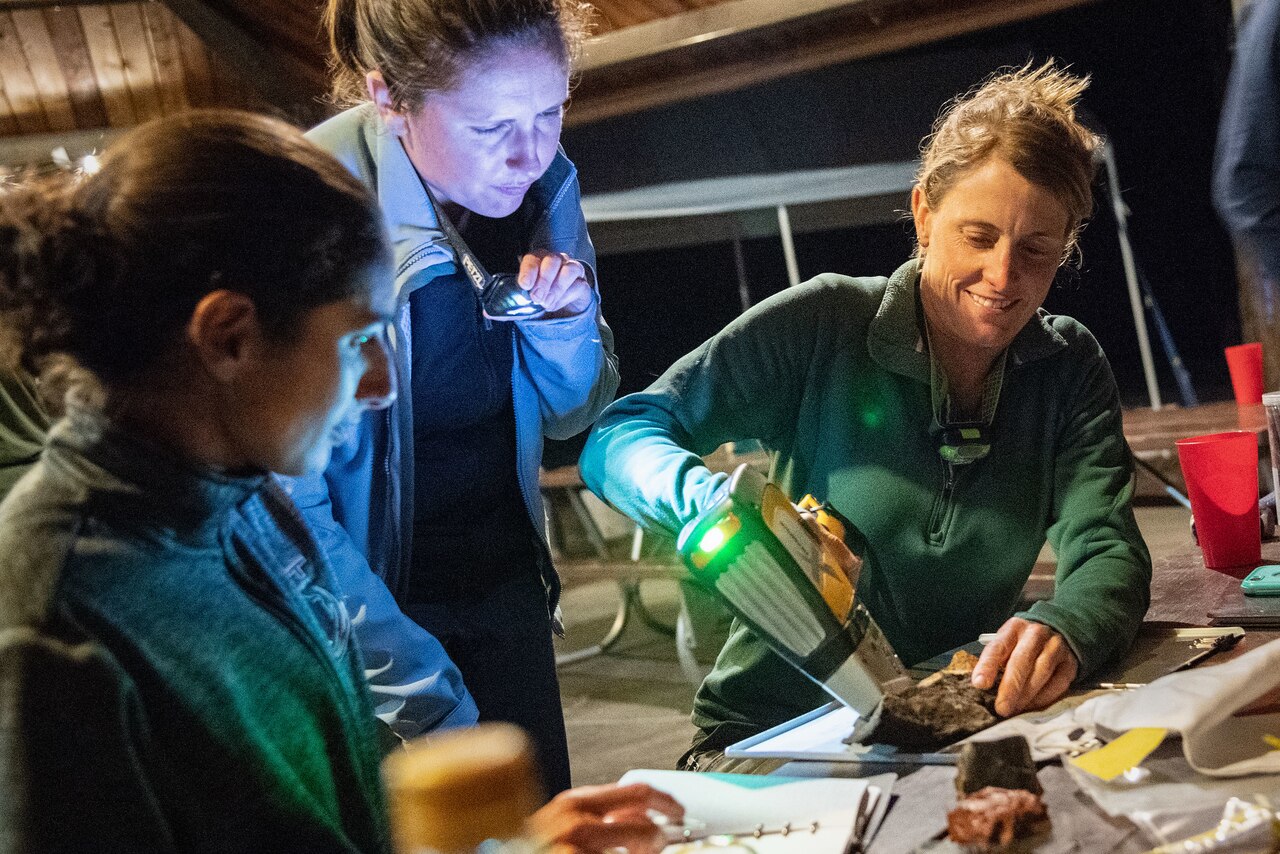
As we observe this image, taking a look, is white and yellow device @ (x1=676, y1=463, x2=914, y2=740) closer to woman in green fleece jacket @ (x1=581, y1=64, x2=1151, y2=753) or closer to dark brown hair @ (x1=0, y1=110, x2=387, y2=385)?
woman in green fleece jacket @ (x1=581, y1=64, x2=1151, y2=753)

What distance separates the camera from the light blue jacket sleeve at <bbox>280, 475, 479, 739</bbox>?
1496 mm

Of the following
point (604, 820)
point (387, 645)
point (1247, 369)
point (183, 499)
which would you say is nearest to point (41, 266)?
point (183, 499)

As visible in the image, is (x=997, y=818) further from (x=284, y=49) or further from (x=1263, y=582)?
(x=284, y=49)

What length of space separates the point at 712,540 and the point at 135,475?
624 millimetres

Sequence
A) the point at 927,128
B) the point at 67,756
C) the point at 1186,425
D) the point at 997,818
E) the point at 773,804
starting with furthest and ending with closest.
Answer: the point at 927,128
the point at 1186,425
the point at 773,804
the point at 997,818
the point at 67,756

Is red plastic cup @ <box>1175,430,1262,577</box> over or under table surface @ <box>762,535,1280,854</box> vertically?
under

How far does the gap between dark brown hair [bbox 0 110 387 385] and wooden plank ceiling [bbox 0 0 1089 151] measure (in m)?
4.93

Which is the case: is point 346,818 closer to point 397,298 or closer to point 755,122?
point 397,298

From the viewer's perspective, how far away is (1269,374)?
606cm

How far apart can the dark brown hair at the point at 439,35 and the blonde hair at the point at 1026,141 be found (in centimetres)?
60

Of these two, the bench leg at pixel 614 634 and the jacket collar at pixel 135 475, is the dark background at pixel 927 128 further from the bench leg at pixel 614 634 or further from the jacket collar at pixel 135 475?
the jacket collar at pixel 135 475

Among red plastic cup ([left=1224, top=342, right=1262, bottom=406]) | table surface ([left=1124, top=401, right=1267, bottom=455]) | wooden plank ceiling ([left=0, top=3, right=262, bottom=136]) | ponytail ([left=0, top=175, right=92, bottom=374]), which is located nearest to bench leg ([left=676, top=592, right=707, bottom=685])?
table surface ([left=1124, top=401, right=1267, bottom=455])

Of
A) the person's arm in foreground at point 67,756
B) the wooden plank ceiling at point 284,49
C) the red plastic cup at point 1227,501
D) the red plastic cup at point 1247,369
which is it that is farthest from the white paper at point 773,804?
the wooden plank ceiling at point 284,49

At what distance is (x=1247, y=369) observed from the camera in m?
4.04
